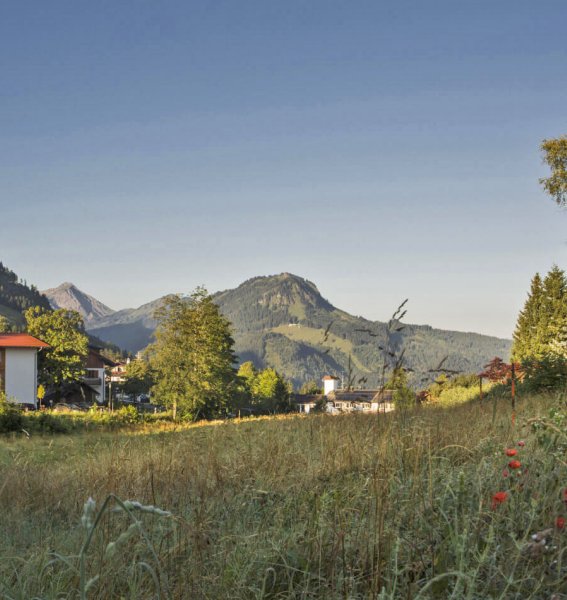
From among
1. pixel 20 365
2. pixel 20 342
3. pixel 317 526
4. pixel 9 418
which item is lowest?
pixel 9 418

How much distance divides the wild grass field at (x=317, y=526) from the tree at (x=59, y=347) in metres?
47.1

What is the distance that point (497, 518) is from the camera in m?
2.97

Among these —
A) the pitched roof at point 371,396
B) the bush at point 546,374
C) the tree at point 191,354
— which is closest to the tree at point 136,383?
the tree at point 191,354

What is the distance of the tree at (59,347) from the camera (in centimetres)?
5028

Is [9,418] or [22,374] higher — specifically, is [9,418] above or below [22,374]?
below

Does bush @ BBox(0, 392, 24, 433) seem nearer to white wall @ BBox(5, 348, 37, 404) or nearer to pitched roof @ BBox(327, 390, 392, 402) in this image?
pitched roof @ BBox(327, 390, 392, 402)

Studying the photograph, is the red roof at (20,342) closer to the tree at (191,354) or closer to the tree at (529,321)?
the tree at (191,354)

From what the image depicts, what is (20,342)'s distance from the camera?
46.2 meters

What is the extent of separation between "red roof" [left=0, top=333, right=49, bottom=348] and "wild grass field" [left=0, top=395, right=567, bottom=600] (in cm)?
4290

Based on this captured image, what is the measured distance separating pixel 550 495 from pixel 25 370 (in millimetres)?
47820

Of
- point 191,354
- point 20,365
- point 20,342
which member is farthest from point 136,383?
point 191,354

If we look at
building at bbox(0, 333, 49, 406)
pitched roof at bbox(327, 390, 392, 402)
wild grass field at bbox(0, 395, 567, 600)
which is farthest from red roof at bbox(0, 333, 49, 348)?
pitched roof at bbox(327, 390, 392, 402)

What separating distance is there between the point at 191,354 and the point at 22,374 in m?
13.4

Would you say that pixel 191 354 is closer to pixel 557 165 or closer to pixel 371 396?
pixel 557 165
